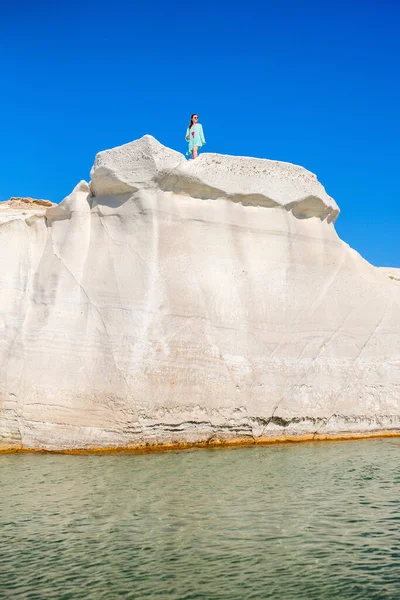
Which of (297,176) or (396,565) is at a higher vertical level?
(297,176)

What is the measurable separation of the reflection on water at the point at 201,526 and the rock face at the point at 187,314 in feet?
2.43

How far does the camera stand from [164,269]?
387 inches

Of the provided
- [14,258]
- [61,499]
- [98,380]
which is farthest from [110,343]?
[61,499]

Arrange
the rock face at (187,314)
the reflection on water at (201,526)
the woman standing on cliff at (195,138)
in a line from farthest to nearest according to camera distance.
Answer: the woman standing on cliff at (195,138) → the rock face at (187,314) → the reflection on water at (201,526)

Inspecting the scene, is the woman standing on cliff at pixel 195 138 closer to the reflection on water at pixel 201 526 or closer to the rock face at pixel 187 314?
the rock face at pixel 187 314

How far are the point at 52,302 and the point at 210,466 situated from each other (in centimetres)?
335

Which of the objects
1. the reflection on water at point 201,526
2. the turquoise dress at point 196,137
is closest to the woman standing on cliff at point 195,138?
the turquoise dress at point 196,137

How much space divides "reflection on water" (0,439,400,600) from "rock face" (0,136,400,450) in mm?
742

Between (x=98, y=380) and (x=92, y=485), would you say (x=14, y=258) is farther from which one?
(x=92, y=485)

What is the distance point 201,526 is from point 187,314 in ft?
13.6

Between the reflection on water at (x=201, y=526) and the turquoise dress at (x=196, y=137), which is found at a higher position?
the turquoise dress at (x=196, y=137)

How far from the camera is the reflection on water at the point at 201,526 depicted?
4.69 m

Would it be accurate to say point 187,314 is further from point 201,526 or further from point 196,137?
point 201,526

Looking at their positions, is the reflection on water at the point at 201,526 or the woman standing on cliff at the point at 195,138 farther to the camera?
the woman standing on cliff at the point at 195,138
